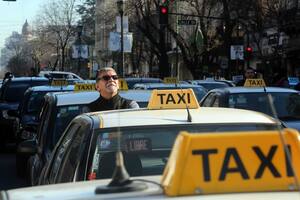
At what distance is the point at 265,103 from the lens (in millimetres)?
11898

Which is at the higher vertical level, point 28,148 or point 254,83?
point 254,83

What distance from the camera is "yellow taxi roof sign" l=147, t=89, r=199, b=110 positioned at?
5324 mm

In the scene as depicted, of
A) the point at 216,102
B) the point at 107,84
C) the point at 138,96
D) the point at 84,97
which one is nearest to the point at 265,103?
the point at 216,102

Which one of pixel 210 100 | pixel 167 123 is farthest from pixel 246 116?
pixel 210 100

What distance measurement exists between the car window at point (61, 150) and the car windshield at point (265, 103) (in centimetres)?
655

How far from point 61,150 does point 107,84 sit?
1951mm

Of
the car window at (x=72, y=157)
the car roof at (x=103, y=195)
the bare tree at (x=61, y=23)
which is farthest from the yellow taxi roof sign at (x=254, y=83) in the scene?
the bare tree at (x=61, y=23)

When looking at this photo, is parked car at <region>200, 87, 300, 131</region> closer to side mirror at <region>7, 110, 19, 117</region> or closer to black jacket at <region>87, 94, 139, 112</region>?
black jacket at <region>87, 94, 139, 112</region>

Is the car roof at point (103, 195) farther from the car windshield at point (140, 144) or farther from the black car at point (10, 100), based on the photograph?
the black car at point (10, 100)

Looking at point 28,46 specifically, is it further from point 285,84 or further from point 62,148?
point 62,148

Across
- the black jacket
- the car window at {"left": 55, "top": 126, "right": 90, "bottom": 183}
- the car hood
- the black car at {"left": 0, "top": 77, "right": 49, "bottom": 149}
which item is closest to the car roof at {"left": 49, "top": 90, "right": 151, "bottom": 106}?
the black jacket

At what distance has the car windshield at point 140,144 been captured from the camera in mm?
4625

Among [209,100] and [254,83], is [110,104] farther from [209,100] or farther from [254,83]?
[254,83]

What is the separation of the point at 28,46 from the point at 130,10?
58146mm
